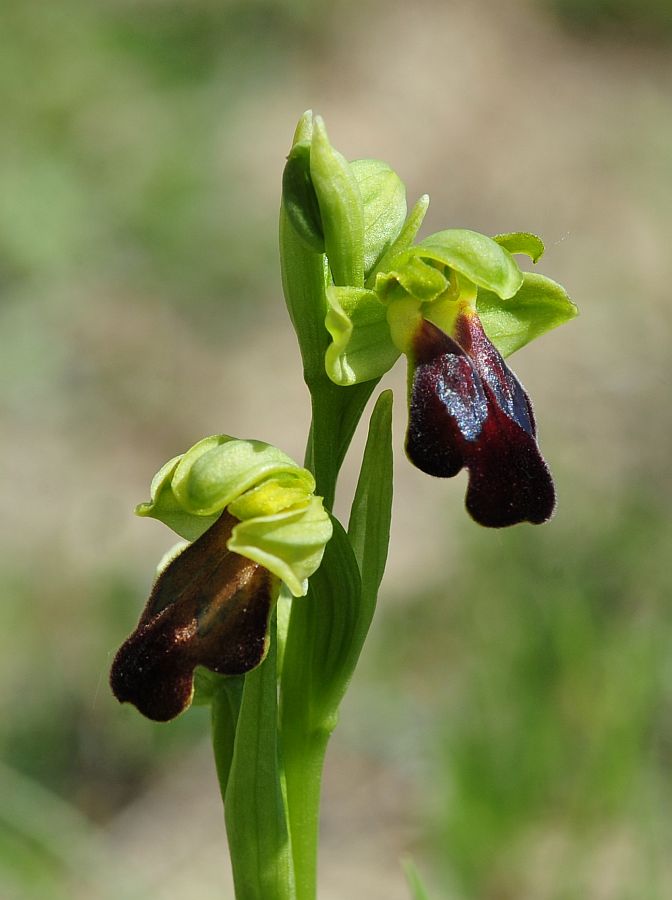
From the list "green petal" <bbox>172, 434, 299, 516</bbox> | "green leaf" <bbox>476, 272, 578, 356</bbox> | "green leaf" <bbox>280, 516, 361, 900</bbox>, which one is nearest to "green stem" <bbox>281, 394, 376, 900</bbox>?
"green leaf" <bbox>280, 516, 361, 900</bbox>

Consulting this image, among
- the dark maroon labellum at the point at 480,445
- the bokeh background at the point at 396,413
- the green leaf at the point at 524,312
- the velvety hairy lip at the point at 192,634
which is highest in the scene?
the bokeh background at the point at 396,413

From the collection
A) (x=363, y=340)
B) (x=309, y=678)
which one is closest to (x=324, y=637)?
(x=309, y=678)

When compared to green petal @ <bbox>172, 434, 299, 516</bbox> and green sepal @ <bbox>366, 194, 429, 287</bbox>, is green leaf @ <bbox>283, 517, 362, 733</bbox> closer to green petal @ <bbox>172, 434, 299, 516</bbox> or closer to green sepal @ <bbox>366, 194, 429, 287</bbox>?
green petal @ <bbox>172, 434, 299, 516</bbox>

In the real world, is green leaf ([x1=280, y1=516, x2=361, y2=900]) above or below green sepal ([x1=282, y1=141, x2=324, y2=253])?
below

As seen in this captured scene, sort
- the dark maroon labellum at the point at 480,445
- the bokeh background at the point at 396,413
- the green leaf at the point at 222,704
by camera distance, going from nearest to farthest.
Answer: the dark maroon labellum at the point at 480,445
the green leaf at the point at 222,704
the bokeh background at the point at 396,413

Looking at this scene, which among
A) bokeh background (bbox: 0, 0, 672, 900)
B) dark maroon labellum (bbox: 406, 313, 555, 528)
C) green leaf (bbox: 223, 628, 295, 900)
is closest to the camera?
dark maroon labellum (bbox: 406, 313, 555, 528)

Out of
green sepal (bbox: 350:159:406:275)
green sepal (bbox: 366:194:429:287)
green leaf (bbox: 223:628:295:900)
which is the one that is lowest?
green leaf (bbox: 223:628:295:900)

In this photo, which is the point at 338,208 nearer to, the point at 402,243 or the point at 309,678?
the point at 402,243

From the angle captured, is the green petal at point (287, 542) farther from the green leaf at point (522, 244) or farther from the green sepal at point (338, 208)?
the green leaf at point (522, 244)

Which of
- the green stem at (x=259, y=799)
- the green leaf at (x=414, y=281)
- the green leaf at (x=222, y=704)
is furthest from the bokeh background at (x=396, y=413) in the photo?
the green leaf at (x=414, y=281)
